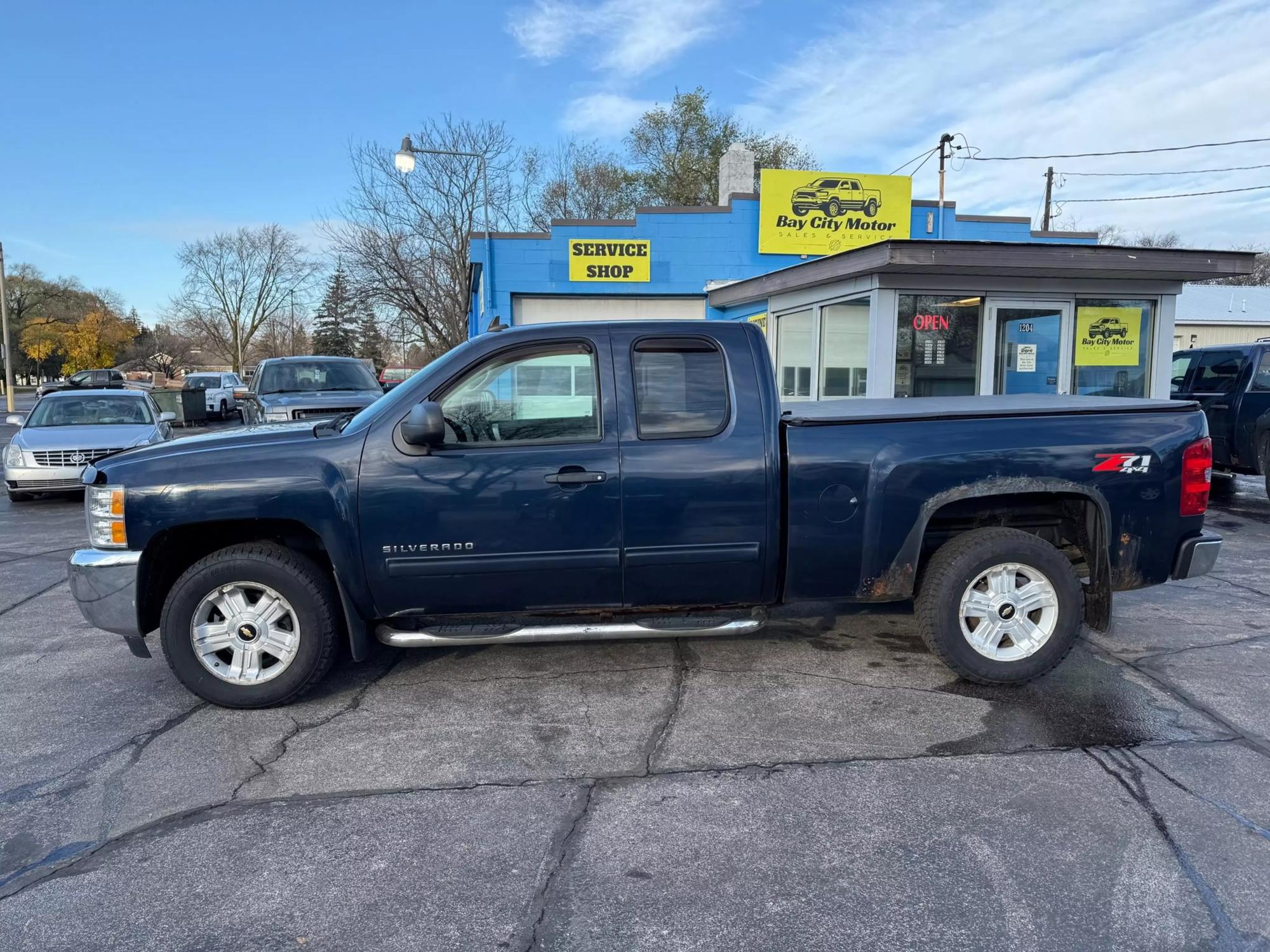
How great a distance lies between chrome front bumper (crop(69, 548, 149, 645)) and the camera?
13.6 ft

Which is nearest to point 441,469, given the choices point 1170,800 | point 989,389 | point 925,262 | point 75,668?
point 75,668

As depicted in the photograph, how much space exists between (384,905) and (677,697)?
1981 mm

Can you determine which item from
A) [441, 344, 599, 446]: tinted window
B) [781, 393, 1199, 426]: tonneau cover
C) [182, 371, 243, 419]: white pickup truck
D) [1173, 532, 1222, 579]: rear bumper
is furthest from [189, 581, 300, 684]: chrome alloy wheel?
[182, 371, 243, 419]: white pickup truck

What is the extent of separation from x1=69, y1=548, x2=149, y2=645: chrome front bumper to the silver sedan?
23.2ft

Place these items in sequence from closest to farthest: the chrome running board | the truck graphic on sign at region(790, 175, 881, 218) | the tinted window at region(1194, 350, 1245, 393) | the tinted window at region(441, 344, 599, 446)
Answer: the chrome running board, the tinted window at region(441, 344, 599, 446), the tinted window at region(1194, 350, 1245, 393), the truck graphic on sign at region(790, 175, 881, 218)

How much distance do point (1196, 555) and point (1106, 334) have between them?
786 cm

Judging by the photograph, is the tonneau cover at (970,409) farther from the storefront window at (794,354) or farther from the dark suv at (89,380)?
the dark suv at (89,380)

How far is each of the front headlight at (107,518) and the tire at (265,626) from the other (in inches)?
14.0

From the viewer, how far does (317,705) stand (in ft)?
14.4

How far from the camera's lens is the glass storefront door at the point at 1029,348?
11172 millimetres

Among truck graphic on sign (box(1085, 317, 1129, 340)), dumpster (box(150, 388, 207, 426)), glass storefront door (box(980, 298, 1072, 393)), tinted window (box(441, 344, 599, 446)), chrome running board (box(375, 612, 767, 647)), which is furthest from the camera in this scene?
dumpster (box(150, 388, 207, 426))

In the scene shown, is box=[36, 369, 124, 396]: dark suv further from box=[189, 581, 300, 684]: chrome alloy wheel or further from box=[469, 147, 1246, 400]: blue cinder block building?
box=[189, 581, 300, 684]: chrome alloy wheel

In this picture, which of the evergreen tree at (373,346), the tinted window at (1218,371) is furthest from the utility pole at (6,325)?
the tinted window at (1218,371)

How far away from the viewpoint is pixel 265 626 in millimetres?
4262
